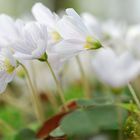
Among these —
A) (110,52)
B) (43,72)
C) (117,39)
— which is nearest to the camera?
(110,52)

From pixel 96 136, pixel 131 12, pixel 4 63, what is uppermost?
pixel 4 63

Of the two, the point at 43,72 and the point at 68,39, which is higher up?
the point at 68,39

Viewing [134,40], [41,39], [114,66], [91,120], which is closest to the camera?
[41,39]

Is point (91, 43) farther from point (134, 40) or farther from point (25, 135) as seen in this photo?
point (134, 40)

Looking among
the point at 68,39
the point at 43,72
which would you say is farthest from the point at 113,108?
the point at 43,72

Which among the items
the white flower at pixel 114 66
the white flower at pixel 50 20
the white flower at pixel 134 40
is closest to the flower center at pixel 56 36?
the white flower at pixel 50 20

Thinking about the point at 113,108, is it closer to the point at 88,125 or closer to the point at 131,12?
the point at 88,125

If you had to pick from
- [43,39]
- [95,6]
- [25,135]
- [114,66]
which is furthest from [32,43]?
[95,6]
